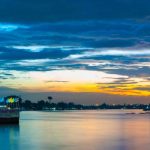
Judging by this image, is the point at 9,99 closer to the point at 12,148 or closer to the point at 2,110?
the point at 2,110

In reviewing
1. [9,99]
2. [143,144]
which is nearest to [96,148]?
[143,144]

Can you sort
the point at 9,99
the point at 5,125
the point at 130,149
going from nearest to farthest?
the point at 130,149 → the point at 5,125 → the point at 9,99

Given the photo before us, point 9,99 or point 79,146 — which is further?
point 9,99

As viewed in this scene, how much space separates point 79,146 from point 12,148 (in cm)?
981

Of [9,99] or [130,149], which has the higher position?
[9,99]

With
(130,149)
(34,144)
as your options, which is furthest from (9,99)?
(130,149)

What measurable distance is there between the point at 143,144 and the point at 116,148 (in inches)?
293

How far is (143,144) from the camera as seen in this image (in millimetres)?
73125

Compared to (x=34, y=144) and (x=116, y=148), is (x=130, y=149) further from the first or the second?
(x=34, y=144)

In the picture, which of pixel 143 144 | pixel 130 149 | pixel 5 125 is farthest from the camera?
pixel 5 125

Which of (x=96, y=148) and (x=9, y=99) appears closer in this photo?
A: (x=96, y=148)

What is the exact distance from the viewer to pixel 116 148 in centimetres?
6731

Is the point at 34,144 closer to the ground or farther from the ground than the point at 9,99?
closer to the ground

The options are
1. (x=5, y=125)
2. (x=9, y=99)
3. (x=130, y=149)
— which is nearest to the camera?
(x=130, y=149)
